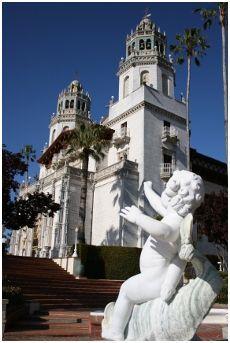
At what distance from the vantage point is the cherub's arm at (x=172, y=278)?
4.06 m

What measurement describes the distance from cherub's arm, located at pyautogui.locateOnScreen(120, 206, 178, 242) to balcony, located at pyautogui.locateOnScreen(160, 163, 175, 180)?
2702cm

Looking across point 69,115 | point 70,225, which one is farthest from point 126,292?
point 69,115

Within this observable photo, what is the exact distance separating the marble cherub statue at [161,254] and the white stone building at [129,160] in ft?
74.1

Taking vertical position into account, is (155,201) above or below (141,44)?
below

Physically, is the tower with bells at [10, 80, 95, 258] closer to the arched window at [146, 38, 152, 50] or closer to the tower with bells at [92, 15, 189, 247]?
the tower with bells at [92, 15, 189, 247]

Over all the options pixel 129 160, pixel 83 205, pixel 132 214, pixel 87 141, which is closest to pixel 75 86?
pixel 129 160

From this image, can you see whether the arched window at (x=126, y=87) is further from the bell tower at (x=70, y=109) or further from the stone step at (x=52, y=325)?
the stone step at (x=52, y=325)

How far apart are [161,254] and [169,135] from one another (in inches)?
1130

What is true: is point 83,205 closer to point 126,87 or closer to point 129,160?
point 129,160

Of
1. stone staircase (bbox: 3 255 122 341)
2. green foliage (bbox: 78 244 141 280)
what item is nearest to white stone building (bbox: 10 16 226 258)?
green foliage (bbox: 78 244 141 280)

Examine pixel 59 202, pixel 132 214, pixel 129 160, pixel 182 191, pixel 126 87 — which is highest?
pixel 126 87

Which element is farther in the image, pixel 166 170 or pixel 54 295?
pixel 166 170

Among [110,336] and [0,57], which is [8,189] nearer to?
[0,57]

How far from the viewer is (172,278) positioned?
161 inches
